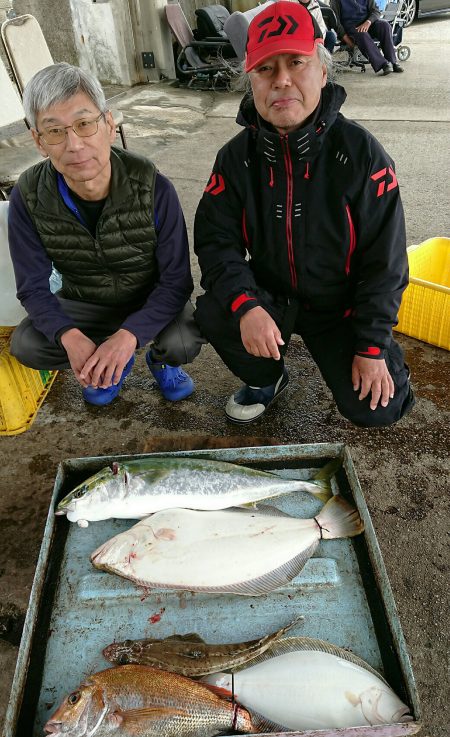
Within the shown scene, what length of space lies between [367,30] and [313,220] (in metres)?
8.58

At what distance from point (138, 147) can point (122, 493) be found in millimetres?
5432

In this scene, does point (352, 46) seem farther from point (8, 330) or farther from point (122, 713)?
point (122, 713)

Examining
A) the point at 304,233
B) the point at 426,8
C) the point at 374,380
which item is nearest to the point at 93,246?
the point at 304,233

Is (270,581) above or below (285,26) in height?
below

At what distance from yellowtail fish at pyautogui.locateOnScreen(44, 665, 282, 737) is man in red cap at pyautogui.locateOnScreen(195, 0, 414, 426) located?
118 cm

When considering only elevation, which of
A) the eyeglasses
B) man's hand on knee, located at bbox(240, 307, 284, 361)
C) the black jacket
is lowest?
man's hand on knee, located at bbox(240, 307, 284, 361)

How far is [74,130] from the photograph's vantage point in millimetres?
1926

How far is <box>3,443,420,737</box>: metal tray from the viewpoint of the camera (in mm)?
1364

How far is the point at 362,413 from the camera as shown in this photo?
2.16 meters

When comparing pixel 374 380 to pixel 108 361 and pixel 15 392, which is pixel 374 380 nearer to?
pixel 108 361

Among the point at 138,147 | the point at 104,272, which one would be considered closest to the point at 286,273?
the point at 104,272

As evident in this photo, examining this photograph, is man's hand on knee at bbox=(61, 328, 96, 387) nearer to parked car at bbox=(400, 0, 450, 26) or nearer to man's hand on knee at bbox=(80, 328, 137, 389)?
man's hand on knee at bbox=(80, 328, 137, 389)

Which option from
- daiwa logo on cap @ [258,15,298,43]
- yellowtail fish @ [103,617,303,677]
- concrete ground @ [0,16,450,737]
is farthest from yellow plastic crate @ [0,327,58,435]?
daiwa logo on cap @ [258,15,298,43]

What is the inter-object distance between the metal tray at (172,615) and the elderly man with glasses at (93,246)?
0.84 m
